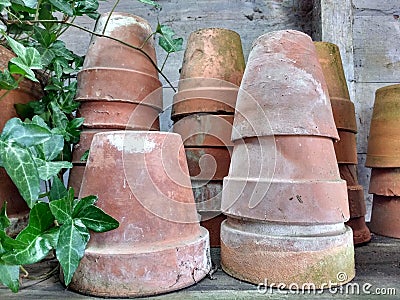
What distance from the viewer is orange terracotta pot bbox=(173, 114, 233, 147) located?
75cm

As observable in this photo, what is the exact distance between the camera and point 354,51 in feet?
3.56

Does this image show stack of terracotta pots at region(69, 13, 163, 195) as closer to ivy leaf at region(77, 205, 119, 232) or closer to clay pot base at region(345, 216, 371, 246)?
ivy leaf at region(77, 205, 119, 232)

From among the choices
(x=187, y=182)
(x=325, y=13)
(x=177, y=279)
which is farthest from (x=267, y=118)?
(x=325, y=13)

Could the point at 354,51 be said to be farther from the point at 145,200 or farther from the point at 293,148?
the point at 145,200

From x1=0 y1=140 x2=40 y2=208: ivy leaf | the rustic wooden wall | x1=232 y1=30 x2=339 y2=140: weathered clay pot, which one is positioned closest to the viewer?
x1=0 y1=140 x2=40 y2=208: ivy leaf

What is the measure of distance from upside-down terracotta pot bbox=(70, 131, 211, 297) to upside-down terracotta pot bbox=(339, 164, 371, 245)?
0.37 m

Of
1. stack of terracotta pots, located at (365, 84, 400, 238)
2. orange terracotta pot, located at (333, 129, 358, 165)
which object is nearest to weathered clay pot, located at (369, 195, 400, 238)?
stack of terracotta pots, located at (365, 84, 400, 238)

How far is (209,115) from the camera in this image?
0.76m

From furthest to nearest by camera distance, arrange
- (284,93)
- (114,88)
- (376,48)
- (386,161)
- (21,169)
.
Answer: (376,48)
(386,161)
(114,88)
(284,93)
(21,169)

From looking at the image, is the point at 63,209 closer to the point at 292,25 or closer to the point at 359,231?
the point at 359,231

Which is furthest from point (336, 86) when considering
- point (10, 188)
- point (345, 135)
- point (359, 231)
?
point (10, 188)

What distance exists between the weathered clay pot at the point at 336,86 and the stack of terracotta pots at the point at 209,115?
0.19 meters

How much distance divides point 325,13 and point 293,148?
60 centimetres

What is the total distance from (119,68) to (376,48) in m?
0.79
